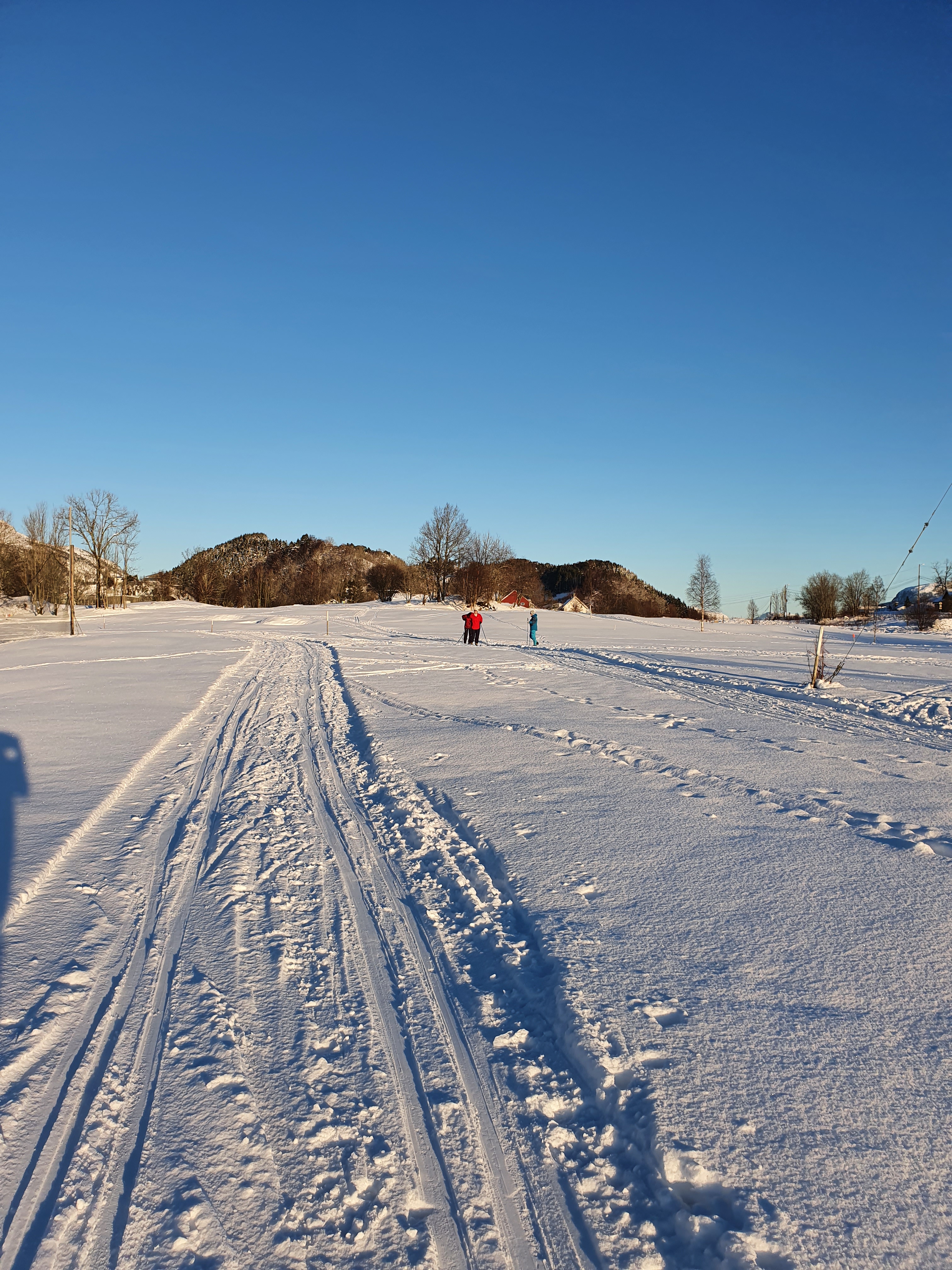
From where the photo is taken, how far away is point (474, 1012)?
3268 mm

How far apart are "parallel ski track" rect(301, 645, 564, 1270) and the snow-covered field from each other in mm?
14

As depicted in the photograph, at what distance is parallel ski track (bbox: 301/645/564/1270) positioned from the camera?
2.16 m

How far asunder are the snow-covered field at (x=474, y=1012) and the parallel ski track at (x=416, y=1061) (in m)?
0.01

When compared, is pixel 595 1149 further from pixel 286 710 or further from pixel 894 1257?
pixel 286 710

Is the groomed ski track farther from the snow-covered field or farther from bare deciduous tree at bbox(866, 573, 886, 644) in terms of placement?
bare deciduous tree at bbox(866, 573, 886, 644)

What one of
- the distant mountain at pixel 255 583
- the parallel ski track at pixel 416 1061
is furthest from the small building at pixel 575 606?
the parallel ski track at pixel 416 1061

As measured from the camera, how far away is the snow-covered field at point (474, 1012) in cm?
221

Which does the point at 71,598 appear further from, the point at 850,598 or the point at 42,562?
the point at 850,598

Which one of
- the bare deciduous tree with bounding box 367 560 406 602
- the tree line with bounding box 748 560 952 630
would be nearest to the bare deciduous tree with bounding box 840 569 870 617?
the tree line with bounding box 748 560 952 630

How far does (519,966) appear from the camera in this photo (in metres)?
3.62

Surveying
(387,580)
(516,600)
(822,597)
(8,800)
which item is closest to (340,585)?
(387,580)

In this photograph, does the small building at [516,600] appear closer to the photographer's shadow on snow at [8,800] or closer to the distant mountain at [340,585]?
the distant mountain at [340,585]

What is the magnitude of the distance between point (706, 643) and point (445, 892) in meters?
27.7

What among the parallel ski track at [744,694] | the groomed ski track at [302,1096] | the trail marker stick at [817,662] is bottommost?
the groomed ski track at [302,1096]
